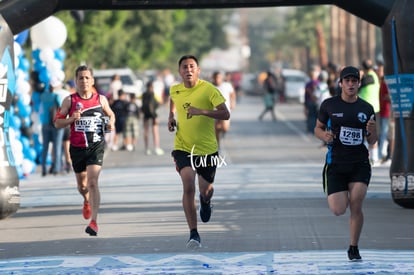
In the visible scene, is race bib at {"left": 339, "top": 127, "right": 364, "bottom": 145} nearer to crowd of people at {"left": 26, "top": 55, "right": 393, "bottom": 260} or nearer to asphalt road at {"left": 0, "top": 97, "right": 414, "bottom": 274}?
crowd of people at {"left": 26, "top": 55, "right": 393, "bottom": 260}

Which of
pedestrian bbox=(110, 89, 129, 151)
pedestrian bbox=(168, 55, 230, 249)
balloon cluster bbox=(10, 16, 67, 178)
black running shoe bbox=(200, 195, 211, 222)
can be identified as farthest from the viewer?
pedestrian bbox=(110, 89, 129, 151)

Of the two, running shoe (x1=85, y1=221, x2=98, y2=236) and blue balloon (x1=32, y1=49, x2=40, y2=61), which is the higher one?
blue balloon (x1=32, y1=49, x2=40, y2=61)

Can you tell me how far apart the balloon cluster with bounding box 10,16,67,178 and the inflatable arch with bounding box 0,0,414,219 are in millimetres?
5927

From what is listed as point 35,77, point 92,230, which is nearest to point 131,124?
point 35,77

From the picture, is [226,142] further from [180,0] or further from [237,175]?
[180,0]

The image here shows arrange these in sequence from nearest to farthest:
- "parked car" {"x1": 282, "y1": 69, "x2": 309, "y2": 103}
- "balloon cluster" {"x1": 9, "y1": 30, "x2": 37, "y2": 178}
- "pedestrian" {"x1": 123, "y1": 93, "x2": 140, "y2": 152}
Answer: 1. "balloon cluster" {"x1": 9, "y1": 30, "x2": 37, "y2": 178}
2. "pedestrian" {"x1": 123, "y1": 93, "x2": 140, "y2": 152}
3. "parked car" {"x1": 282, "y1": 69, "x2": 309, "y2": 103}

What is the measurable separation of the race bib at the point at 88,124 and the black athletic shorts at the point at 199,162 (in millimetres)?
1375

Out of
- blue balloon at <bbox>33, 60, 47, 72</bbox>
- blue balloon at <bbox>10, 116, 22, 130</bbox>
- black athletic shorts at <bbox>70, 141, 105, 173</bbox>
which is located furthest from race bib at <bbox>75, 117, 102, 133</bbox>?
blue balloon at <bbox>33, 60, 47, 72</bbox>

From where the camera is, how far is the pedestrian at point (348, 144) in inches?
420

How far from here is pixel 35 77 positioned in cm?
2297

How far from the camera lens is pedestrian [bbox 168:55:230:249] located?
1172cm

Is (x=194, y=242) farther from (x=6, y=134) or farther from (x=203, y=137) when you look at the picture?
(x=6, y=134)

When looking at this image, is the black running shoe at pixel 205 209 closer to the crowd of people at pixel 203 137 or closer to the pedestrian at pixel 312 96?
the crowd of people at pixel 203 137

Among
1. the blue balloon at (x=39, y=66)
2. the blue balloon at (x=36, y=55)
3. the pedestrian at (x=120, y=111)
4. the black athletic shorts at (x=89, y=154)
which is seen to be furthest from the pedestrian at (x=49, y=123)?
the black athletic shorts at (x=89, y=154)
